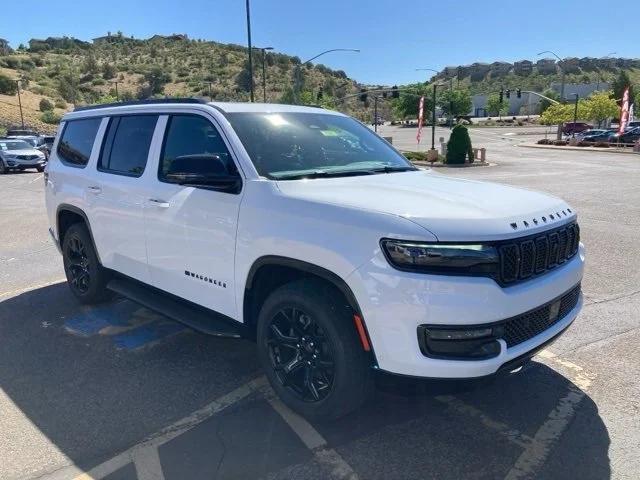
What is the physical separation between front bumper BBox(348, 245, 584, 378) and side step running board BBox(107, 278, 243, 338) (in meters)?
1.22

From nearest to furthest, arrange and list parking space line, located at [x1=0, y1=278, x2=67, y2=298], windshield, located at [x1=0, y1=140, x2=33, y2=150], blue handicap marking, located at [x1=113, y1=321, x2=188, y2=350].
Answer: blue handicap marking, located at [x1=113, y1=321, x2=188, y2=350] < parking space line, located at [x1=0, y1=278, x2=67, y2=298] < windshield, located at [x1=0, y1=140, x2=33, y2=150]

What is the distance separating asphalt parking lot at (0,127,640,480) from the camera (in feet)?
9.75

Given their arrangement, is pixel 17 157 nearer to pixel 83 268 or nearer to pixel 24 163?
pixel 24 163

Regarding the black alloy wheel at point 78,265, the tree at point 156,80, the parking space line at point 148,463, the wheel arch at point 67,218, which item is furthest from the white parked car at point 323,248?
the tree at point 156,80

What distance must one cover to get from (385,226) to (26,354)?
3.37 metres

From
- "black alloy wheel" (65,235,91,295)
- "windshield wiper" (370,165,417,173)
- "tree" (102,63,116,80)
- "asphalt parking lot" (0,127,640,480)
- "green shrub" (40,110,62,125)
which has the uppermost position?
"tree" (102,63,116,80)

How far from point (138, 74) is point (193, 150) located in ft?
323

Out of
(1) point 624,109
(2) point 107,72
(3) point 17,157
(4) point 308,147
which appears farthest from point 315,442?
(2) point 107,72

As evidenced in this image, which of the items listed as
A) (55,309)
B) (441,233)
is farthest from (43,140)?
(441,233)

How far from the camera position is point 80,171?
5.32m

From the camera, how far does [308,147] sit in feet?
13.3

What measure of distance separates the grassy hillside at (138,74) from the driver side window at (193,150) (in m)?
55.2

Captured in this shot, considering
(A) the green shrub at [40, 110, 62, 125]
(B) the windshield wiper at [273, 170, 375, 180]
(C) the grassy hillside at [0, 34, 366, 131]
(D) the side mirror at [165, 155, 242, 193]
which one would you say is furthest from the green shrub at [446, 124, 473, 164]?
(A) the green shrub at [40, 110, 62, 125]

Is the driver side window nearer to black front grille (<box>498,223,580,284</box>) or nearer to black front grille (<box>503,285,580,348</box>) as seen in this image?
black front grille (<box>498,223,580,284</box>)
